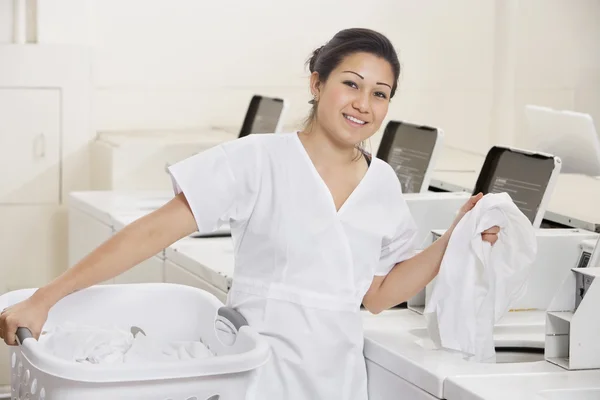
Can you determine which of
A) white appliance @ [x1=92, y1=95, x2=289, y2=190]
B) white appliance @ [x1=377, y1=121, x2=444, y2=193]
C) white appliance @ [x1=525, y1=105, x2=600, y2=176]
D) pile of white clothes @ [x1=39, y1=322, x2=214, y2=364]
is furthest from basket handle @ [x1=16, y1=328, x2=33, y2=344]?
white appliance @ [x1=92, y1=95, x2=289, y2=190]

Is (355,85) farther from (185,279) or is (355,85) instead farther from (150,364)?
(185,279)

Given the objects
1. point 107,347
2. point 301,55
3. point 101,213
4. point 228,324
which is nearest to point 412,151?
point 101,213

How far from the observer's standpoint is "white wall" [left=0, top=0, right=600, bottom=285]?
496 centimetres

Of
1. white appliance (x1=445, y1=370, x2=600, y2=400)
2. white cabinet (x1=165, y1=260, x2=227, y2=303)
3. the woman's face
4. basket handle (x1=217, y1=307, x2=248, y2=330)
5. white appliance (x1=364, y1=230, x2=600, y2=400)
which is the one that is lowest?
white cabinet (x1=165, y1=260, x2=227, y2=303)

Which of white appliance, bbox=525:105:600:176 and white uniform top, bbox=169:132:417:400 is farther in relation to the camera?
white appliance, bbox=525:105:600:176

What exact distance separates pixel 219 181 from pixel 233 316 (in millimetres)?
269

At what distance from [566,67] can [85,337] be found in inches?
170

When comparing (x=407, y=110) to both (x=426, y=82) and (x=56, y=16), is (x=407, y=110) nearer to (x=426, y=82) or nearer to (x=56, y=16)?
(x=426, y=82)

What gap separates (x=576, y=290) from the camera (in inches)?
79.7

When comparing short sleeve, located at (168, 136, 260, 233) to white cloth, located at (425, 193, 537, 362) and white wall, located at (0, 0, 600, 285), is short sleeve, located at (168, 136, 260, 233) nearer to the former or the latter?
white cloth, located at (425, 193, 537, 362)

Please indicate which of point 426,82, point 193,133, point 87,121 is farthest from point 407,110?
point 87,121

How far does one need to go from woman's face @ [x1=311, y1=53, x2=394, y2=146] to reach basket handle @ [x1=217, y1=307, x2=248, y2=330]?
0.40 meters

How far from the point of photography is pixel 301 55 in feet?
17.4

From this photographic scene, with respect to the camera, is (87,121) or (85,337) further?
(87,121)
